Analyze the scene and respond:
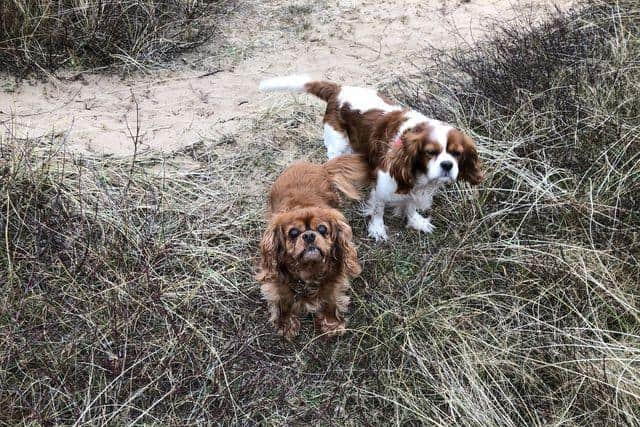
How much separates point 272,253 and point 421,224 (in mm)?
1425

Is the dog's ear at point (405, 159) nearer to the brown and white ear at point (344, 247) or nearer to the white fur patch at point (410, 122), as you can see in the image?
the white fur patch at point (410, 122)

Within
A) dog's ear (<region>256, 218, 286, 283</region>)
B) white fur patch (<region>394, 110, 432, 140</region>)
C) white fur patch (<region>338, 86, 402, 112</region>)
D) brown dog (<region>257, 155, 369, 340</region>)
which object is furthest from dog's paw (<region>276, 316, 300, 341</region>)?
white fur patch (<region>338, 86, 402, 112</region>)

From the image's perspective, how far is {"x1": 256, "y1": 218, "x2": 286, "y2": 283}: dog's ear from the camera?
3.23m

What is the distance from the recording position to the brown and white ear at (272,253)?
10.6ft

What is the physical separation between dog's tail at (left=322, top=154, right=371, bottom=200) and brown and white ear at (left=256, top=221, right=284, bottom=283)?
2.66ft

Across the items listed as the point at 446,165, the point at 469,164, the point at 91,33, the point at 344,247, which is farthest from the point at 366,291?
the point at 91,33

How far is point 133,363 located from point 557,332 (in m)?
2.23

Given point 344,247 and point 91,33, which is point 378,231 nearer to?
point 344,247

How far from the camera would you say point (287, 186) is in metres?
3.79

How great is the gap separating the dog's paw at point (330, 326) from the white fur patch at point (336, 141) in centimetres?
154

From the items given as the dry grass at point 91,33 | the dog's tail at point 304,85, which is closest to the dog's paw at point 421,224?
the dog's tail at point 304,85

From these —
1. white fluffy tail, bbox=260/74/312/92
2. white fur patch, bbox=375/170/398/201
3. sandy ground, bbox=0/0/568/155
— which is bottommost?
sandy ground, bbox=0/0/568/155

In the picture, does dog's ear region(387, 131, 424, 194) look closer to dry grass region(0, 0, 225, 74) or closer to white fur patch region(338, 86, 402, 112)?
white fur patch region(338, 86, 402, 112)

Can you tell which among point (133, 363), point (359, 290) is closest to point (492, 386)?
point (359, 290)
